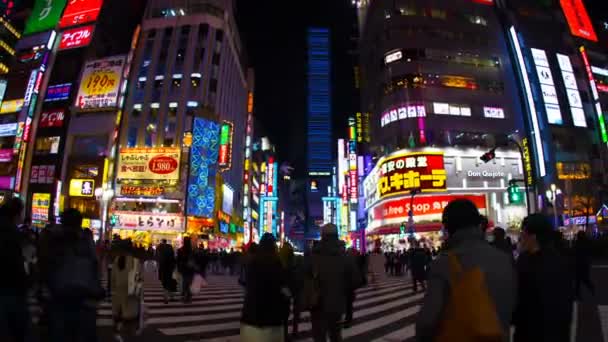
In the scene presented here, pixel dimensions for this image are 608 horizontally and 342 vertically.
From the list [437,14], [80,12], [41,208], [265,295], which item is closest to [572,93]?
[437,14]

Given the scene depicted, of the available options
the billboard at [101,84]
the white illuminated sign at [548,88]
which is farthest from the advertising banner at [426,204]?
the billboard at [101,84]

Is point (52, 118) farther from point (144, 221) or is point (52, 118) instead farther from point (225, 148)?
point (225, 148)

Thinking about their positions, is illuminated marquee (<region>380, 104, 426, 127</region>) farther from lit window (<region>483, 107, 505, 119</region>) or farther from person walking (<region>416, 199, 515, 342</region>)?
person walking (<region>416, 199, 515, 342</region>)

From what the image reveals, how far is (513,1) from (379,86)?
20.4 metres

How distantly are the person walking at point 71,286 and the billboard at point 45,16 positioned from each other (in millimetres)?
56706

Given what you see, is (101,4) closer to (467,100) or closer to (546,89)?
(467,100)

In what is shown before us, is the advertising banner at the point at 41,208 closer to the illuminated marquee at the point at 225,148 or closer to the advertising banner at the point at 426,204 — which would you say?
the illuminated marquee at the point at 225,148

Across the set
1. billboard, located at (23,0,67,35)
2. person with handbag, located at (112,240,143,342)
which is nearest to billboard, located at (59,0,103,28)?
billboard, located at (23,0,67,35)

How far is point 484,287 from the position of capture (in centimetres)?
171

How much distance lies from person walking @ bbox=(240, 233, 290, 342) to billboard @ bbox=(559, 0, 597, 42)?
199 feet

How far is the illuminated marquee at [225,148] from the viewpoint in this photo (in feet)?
135

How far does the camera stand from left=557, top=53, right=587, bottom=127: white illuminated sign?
4372 cm

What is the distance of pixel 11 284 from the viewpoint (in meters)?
3.72

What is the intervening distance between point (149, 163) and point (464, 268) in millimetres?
38542
